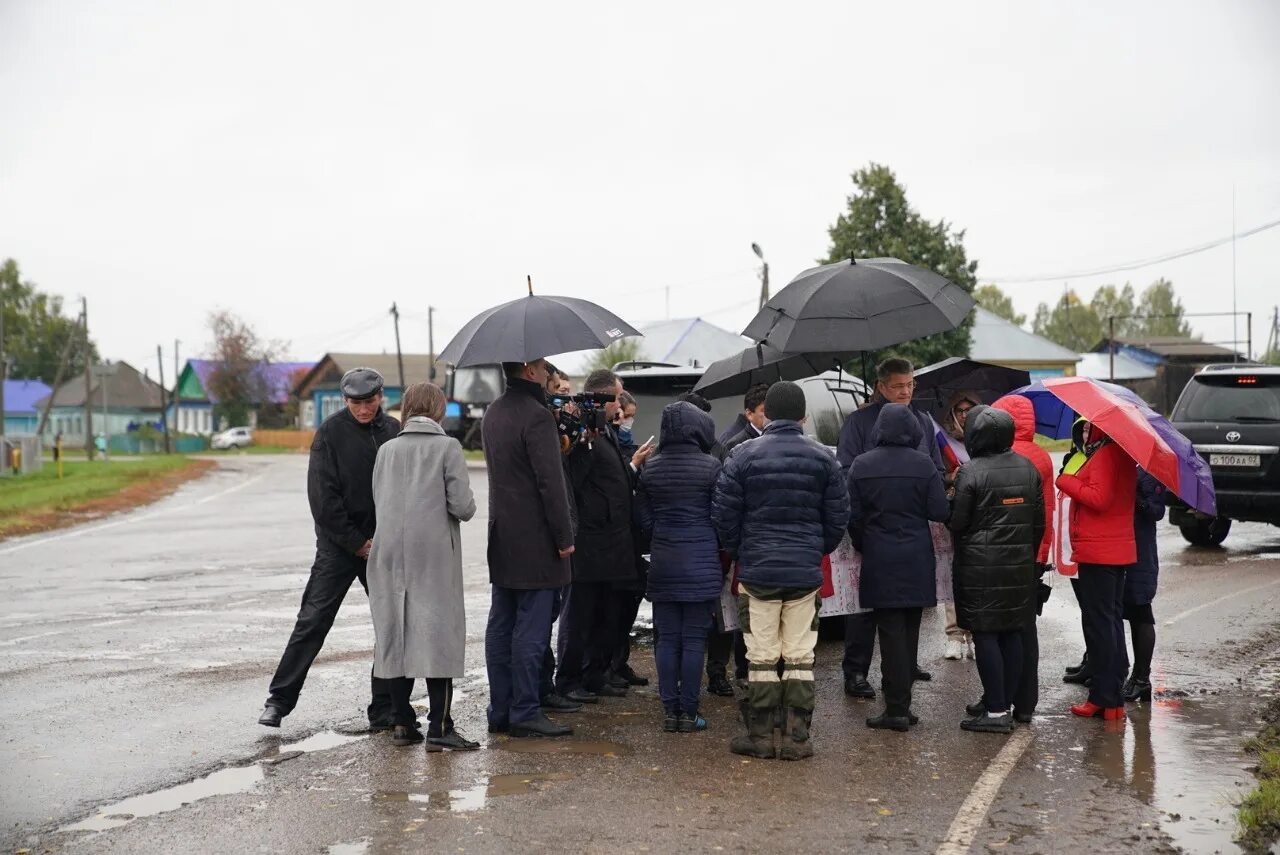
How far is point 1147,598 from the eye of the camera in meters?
8.20

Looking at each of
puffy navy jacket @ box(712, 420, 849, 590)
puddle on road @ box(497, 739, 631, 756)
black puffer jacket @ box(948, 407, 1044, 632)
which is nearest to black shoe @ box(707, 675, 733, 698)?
puddle on road @ box(497, 739, 631, 756)

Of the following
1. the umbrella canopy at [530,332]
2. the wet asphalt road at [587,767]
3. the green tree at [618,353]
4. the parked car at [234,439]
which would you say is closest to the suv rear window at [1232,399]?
the wet asphalt road at [587,767]

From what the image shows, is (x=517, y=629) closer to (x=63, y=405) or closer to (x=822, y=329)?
(x=822, y=329)

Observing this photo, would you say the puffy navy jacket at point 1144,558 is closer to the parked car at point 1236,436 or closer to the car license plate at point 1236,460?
the parked car at point 1236,436

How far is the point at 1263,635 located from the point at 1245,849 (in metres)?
5.51

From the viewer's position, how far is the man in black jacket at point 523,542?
7457mm

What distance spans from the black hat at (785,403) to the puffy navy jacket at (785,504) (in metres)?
0.04

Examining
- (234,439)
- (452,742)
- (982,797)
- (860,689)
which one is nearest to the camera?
(982,797)

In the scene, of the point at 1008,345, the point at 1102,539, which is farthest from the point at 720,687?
the point at 1008,345

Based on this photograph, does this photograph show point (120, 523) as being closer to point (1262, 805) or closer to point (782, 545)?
point (782, 545)

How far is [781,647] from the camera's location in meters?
7.22

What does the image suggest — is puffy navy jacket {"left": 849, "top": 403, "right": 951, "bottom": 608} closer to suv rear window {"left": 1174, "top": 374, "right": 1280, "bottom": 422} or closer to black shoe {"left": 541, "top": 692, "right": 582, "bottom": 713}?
black shoe {"left": 541, "top": 692, "right": 582, "bottom": 713}

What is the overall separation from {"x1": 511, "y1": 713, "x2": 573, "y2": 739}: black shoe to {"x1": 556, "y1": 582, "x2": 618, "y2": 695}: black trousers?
0.91 meters

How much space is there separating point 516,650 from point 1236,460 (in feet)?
35.5
